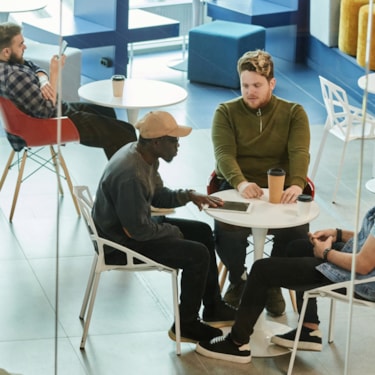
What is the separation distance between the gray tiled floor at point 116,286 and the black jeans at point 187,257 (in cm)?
9

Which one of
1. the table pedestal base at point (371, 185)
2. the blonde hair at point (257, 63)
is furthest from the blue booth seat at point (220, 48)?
the table pedestal base at point (371, 185)

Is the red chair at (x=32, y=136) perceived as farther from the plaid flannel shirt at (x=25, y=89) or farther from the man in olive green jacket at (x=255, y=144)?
the man in olive green jacket at (x=255, y=144)

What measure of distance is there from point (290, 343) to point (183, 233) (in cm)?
58

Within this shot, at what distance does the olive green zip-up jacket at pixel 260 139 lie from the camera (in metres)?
4.57

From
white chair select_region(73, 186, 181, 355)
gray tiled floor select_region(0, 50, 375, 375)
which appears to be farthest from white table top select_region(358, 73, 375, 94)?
white chair select_region(73, 186, 181, 355)

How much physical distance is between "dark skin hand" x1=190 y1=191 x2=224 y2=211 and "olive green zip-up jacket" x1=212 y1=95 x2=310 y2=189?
0.62ft

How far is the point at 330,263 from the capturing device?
4.21 m

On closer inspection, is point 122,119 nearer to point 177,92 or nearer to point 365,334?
point 177,92

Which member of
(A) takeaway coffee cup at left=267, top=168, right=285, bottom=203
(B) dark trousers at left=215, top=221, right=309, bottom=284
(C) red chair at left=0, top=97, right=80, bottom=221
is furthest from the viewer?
(B) dark trousers at left=215, top=221, right=309, bottom=284

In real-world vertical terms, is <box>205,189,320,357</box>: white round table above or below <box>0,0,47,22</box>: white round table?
below

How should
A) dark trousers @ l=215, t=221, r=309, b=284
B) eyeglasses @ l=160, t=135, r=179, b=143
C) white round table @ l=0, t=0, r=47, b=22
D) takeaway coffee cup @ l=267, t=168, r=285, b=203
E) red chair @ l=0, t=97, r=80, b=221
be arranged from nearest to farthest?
1. white round table @ l=0, t=0, r=47, b=22
2. red chair @ l=0, t=97, r=80, b=221
3. eyeglasses @ l=160, t=135, r=179, b=143
4. takeaway coffee cup @ l=267, t=168, r=285, b=203
5. dark trousers @ l=215, t=221, r=309, b=284

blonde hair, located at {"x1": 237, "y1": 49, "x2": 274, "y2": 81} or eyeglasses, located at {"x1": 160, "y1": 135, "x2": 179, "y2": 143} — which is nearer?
eyeglasses, located at {"x1": 160, "y1": 135, "x2": 179, "y2": 143}

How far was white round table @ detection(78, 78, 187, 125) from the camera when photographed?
4.34 m

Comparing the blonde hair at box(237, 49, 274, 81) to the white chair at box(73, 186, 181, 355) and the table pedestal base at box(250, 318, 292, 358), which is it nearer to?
the white chair at box(73, 186, 181, 355)
